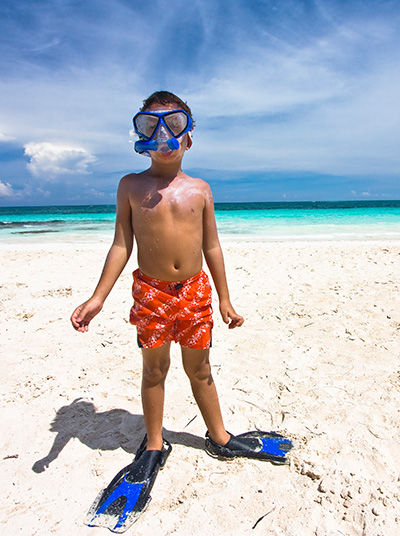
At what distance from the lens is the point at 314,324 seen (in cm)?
393

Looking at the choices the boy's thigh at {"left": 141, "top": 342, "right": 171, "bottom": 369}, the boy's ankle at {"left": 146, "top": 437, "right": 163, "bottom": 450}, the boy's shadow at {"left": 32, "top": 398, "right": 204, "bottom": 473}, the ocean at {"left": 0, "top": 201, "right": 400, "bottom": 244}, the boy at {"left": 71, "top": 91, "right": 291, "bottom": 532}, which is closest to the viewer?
the boy at {"left": 71, "top": 91, "right": 291, "bottom": 532}

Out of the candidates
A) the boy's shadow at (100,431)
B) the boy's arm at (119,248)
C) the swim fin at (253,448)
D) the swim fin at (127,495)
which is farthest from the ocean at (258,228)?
the swim fin at (127,495)

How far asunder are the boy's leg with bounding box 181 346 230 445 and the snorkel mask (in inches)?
40.0

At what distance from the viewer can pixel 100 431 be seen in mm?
2352

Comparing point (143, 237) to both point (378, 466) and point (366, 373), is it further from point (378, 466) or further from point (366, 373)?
point (366, 373)

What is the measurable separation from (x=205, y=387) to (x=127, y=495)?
0.63 meters

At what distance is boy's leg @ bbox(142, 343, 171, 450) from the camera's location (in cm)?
194

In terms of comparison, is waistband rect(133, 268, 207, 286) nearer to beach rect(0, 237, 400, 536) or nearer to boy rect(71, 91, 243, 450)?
boy rect(71, 91, 243, 450)

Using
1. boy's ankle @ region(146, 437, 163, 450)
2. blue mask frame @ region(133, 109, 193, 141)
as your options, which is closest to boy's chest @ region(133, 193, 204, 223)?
blue mask frame @ region(133, 109, 193, 141)

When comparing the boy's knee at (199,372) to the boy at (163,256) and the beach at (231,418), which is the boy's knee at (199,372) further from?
the beach at (231,418)

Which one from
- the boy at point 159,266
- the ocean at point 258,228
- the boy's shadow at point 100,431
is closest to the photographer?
the boy at point 159,266

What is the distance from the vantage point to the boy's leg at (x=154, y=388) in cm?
194

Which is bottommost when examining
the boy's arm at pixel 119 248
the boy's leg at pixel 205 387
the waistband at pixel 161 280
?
the boy's leg at pixel 205 387

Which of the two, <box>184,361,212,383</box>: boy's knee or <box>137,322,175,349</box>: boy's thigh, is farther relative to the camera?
<box>184,361,212,383</box>: boy's knee
